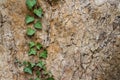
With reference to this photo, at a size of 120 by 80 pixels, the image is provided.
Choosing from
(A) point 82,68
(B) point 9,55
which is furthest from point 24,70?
(A) point 82,68

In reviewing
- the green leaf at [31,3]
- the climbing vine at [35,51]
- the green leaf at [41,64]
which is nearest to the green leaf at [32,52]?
the climbing vine at [35,51]

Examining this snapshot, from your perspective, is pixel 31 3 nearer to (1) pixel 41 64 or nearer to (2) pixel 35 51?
(2) pixel 35 51

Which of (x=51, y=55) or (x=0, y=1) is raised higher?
(x=0, y=1)

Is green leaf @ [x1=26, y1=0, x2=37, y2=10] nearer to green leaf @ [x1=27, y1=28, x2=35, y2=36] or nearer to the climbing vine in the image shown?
the climbing vine

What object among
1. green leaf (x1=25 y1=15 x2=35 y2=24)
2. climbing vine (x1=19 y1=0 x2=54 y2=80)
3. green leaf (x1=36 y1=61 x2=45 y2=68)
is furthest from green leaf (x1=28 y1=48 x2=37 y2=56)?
green leaf (x1=25 y1=15 x2=35 y2=24)

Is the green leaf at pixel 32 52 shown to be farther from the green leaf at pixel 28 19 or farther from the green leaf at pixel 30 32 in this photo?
the green leaf at pixel 28 19

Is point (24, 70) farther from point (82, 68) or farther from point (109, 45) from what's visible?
point (109, 45)

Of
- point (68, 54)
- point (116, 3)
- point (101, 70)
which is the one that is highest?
point (116, 3)
